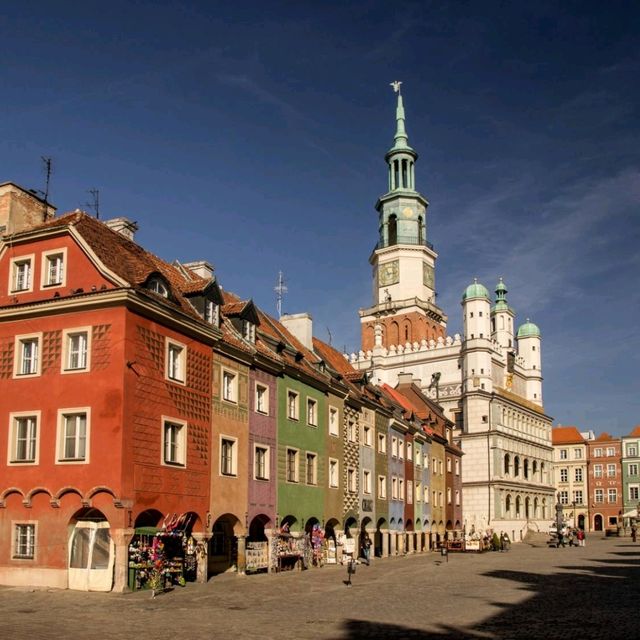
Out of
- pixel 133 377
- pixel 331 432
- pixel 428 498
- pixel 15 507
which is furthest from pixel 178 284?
pixel 428 498

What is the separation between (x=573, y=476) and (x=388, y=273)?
5874 centimetres

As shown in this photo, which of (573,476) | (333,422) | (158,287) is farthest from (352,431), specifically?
(573,476)

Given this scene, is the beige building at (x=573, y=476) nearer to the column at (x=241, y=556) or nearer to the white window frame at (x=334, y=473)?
the white window frame at (x=334, y=473)

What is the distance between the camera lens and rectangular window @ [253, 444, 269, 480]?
122ft

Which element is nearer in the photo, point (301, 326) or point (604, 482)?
point (301, 326)

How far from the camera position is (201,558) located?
31.8 metres

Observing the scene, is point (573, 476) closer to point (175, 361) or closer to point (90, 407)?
point (175, 361)

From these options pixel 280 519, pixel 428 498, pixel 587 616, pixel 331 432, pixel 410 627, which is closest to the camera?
pixel 410 627

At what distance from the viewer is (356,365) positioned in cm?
10519

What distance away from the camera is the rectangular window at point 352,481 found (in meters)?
48.0

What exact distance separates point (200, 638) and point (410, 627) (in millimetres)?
4740

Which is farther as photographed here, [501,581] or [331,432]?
[331,432]

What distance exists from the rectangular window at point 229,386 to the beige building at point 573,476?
381 feet

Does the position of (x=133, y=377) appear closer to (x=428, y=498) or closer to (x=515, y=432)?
(x=428, y=498)
